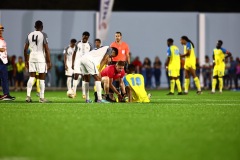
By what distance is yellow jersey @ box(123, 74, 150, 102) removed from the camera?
55.2 feet

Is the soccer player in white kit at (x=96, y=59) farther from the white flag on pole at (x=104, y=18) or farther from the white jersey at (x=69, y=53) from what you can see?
the white flag on pole at (x=104, y=18)

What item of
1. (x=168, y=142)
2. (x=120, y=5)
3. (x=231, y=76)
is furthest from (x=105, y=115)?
(x=120, y=5)

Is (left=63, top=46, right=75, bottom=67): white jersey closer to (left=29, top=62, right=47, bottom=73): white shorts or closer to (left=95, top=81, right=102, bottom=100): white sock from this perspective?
(left=29, top=62, right=47, bottom=73): white shorts

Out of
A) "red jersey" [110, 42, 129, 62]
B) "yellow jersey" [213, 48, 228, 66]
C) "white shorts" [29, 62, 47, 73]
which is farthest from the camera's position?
"yellow jersey" [213, 48, 228, 66]

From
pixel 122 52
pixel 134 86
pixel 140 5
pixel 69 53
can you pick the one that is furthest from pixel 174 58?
pixel 140 5

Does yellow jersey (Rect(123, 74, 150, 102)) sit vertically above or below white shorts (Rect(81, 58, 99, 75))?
below

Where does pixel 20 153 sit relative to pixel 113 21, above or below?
below

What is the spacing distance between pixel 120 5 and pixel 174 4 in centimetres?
396

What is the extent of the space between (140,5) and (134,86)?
98.7ft

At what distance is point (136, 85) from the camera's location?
55.6ft

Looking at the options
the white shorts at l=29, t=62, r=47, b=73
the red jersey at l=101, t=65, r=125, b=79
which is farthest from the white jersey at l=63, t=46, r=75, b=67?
the white shorts at l=29, t=62, r=47, b=73

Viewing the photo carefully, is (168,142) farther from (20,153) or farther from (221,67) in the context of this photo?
(221,67)

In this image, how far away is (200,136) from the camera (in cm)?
863

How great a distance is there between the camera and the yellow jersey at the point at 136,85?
55.2ft
